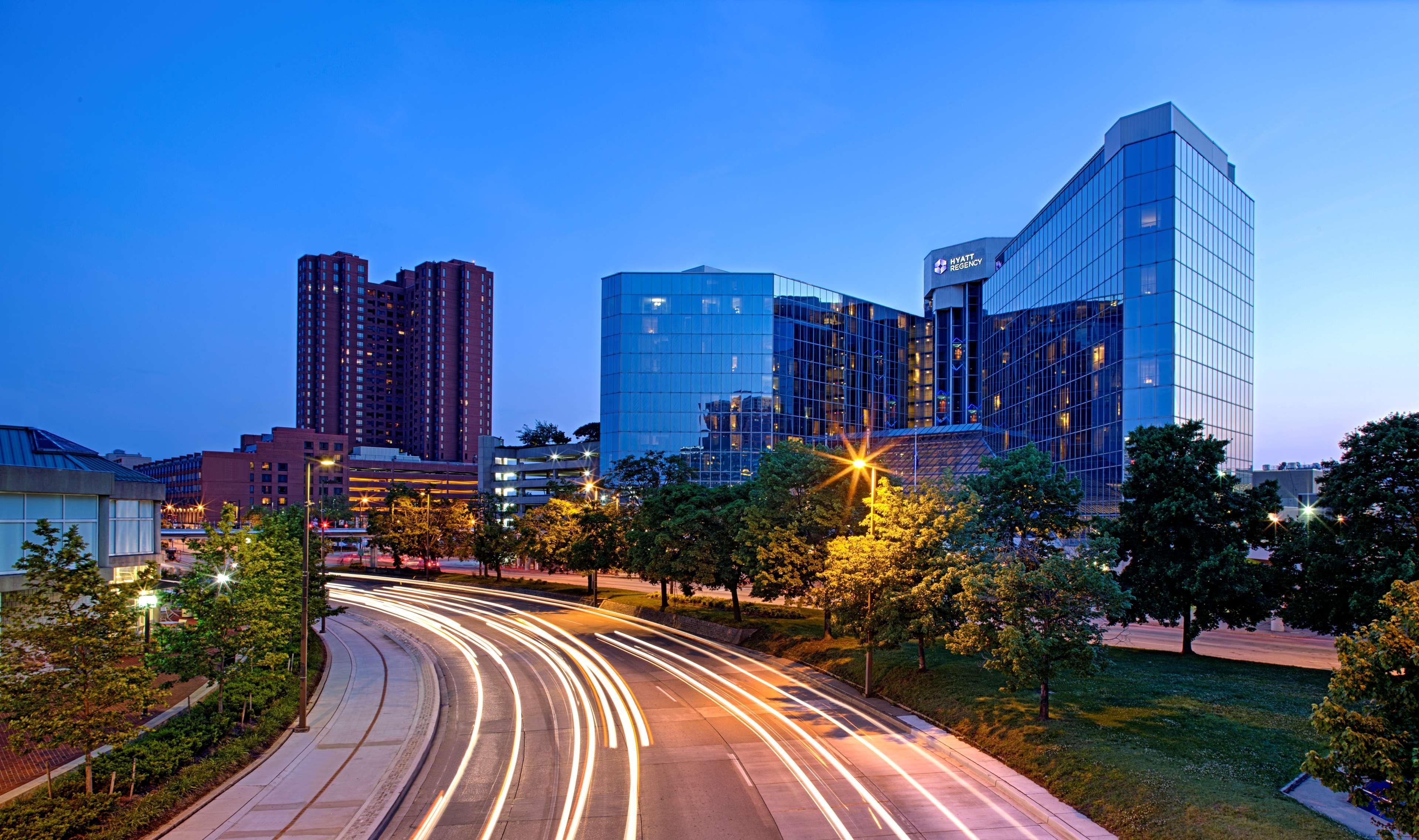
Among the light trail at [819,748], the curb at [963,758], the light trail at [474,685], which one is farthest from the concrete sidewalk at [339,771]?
the curb at [963,758]

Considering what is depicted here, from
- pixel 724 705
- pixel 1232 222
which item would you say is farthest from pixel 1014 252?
pixel 724 705

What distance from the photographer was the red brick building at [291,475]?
179750 mm

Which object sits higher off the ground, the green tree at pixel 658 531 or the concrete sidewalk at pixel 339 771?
the green tree at pixel 658 531

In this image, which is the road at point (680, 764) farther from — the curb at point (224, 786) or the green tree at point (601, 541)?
the green tree at point (601, 541)

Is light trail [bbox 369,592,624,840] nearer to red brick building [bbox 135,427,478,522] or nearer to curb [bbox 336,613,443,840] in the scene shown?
curb [bbox 336,613,443,840]

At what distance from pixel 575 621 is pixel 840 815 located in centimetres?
3473

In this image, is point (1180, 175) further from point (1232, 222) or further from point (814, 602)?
point (814, 602)

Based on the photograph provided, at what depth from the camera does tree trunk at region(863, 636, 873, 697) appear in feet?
92.7

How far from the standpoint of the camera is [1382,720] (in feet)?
39.5

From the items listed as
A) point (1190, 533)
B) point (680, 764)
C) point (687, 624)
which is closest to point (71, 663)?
point (680, 764)

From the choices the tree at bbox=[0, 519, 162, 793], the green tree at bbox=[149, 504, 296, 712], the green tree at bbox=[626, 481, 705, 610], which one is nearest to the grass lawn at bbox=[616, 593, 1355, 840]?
the green tree at bbox=[626, 481, 705, 610]

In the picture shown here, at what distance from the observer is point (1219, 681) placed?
28.0m

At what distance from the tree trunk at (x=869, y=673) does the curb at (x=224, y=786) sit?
19691mm

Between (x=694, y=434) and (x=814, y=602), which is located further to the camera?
(x=694, y=434)
